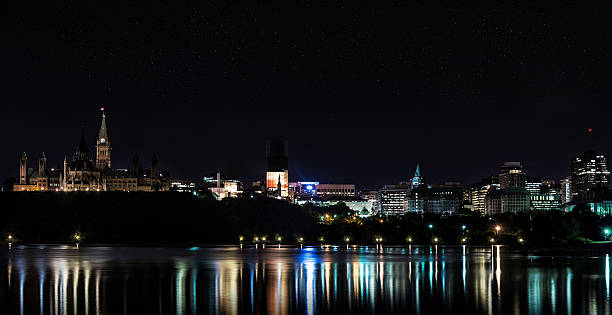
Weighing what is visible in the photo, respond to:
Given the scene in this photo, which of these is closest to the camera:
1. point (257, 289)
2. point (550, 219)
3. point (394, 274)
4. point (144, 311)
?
point (144, 311)

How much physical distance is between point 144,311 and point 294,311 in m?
8.36

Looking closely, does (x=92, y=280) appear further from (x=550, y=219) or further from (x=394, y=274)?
(x=550, y=219)

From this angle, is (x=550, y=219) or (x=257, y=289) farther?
(x=550, y=219)

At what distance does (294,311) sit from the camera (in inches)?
1865

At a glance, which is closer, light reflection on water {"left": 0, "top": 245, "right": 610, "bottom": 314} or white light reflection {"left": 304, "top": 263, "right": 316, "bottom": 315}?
white light reflection {"left": 304, "top": 263, "right": 316, "bottom": 315}

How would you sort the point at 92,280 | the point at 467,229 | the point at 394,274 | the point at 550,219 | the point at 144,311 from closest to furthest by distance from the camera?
the point at 144,311, the point at 92,280, the point at 394,274, the point at 550,219, the point at 467,229

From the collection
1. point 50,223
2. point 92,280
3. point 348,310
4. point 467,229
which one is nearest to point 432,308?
point 348,310

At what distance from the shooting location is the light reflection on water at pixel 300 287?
162 feet

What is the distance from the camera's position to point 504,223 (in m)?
183

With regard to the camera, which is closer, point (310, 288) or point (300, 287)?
point (310, 288)

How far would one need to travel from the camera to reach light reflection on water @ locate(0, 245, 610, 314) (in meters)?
49.3

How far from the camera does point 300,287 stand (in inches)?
2400

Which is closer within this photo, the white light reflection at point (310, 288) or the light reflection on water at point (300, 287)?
the white light reflection at point (310, 288)

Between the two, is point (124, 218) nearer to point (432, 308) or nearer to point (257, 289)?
point (257, 289)
